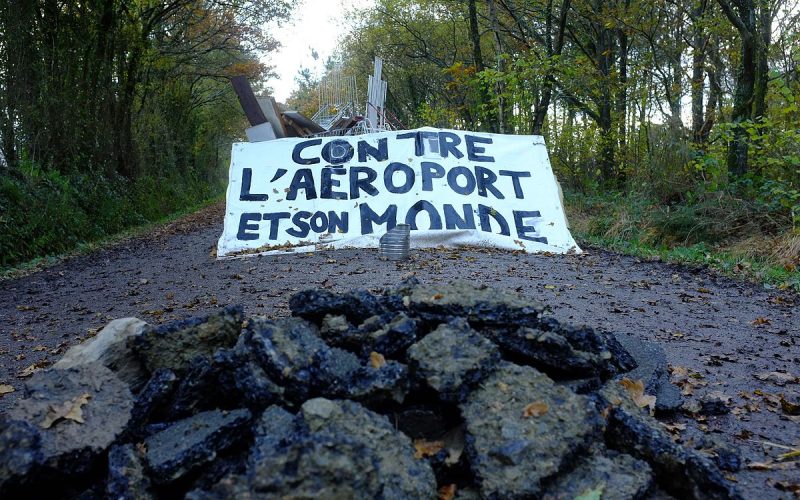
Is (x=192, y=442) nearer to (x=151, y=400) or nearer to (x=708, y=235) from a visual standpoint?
(x=151, y=400)

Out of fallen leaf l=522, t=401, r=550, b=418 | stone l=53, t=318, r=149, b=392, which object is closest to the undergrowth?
stone l=53, t=318, r=149, b=392

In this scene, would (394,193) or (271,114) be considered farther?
(271,114)

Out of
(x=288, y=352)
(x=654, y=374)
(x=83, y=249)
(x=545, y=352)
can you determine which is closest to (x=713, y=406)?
(x=654, y=374)

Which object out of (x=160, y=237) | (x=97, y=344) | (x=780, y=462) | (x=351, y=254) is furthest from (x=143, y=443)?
(x=160, y=237)

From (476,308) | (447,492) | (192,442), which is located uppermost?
(476,308)

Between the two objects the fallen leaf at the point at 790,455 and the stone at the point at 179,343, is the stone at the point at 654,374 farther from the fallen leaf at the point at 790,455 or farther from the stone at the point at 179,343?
the stone at the point at 179,343

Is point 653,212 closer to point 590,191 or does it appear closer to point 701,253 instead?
point 701,253

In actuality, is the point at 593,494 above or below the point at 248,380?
below
